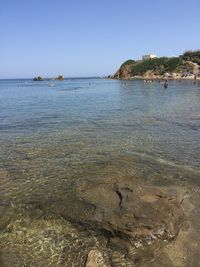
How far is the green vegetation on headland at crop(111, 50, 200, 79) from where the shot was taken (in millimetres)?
156875

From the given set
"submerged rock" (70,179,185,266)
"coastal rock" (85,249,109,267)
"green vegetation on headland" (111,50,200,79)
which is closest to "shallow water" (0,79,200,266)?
"coastal rock" (85,249,109,267)

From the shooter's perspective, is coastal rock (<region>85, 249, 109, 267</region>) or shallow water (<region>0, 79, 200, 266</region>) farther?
shallow water (<region>0, 79, 200, 266</region>)

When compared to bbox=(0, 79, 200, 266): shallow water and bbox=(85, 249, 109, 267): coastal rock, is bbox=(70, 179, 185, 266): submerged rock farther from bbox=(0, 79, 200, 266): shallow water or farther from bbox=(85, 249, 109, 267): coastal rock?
bbox=(0, 79, 200, 266): shallow water

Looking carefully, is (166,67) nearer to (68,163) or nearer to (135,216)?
(68,163)

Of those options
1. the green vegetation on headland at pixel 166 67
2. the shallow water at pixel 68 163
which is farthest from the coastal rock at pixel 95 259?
the green vegetation on headland at pixel 166 67

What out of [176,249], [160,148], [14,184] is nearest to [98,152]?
[160,148]

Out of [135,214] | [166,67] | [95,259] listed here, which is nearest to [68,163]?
[135,214]

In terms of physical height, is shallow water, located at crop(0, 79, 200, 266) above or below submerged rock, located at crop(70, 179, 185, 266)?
below

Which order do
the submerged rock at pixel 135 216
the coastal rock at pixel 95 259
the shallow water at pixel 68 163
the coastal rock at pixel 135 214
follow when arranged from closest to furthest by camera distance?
the coastal rock at pixel 95 259 < the submerged rock at pixel 135 216 < the coastal rock at pixel 135 214 < the shallow water at pixel 68 163

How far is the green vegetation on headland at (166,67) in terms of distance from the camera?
156875 mm

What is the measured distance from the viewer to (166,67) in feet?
566

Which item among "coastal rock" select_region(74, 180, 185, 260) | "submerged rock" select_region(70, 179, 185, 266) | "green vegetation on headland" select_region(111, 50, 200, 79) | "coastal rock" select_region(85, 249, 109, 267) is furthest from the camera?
"green vegetation on headland" select_region(111, 50, 200, 79)

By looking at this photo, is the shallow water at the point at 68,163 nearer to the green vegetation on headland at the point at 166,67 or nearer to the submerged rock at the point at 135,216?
the submerged rock at the point at 135,216

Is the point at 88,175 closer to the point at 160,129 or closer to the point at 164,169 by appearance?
the point at 164,169
